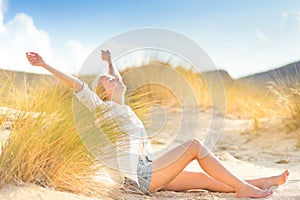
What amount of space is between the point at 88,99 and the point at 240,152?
3.17 meters

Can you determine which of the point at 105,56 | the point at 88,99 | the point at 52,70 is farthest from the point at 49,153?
the point at 105,56

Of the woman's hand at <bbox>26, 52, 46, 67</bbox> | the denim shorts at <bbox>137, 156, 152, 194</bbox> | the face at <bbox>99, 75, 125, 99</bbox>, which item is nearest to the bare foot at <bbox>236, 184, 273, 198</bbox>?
the denim shorts at <bbox>137, 156, 152, 194</bbox>

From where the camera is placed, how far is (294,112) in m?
5.81

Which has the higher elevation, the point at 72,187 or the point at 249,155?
the point at 72,187

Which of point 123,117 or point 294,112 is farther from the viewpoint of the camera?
point 294,112

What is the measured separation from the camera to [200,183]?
3.13m

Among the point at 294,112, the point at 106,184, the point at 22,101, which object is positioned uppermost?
the point at 22,101

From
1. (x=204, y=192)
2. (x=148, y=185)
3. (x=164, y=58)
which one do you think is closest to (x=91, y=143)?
(x=148, y=185)

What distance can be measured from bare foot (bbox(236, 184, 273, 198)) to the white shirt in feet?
2.04

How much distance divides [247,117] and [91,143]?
5.61 metres

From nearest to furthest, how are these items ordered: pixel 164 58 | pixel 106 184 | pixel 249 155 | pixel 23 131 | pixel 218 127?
1. pixel 23 131
2. pixel 106 184
3. pixel 249 155
4. pixel 218 127
5. pixel 164 58

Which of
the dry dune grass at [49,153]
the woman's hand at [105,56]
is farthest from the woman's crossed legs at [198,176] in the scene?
the woman's hand at [105,56]

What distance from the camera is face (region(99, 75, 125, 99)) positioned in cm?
312

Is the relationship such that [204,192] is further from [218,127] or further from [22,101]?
[218,127]
